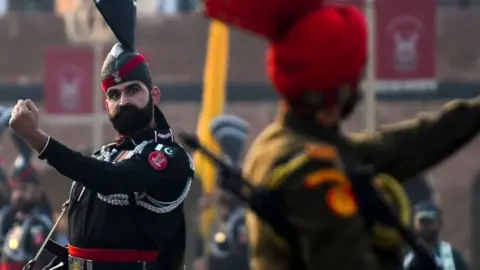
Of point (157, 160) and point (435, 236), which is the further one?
point (435, 236)

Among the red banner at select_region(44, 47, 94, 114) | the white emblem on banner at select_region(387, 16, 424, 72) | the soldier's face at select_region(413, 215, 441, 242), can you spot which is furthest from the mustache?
the red banner at select_region(44, 47, 94, 114)

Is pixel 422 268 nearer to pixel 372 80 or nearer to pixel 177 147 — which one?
pixel 177 147

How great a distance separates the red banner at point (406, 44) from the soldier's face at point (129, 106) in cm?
1708

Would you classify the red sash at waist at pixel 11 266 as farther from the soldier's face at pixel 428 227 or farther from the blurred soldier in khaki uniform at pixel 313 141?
the blurred soldier in khaki uniform at pixel 313 141

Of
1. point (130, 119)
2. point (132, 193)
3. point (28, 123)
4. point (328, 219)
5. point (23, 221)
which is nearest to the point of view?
point (328, 219)

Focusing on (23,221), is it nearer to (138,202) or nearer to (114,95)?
(114,95)

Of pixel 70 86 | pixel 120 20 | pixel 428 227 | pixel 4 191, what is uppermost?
pixel 120 20

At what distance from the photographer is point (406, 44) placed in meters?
23.4

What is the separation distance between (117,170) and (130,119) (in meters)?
0.34

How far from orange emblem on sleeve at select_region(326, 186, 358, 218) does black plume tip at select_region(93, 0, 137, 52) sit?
280cm

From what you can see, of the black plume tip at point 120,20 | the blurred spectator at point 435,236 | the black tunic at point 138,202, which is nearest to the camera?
the black tunic at point 138,202

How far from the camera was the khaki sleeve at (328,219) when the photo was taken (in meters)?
4.02

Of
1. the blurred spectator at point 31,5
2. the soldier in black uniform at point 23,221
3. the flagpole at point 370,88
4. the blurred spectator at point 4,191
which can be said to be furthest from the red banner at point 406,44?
the soldier in black uniform at point 23,221

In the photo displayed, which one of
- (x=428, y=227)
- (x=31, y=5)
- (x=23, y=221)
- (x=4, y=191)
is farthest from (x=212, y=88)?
(x=428, y=227)
